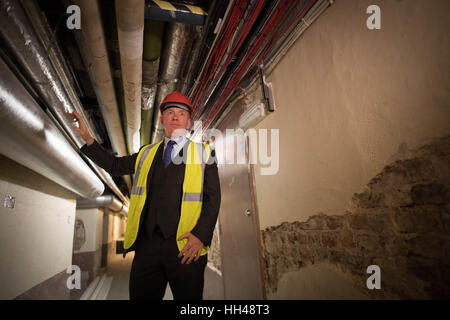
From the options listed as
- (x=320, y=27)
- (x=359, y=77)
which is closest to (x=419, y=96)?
(x=359, y=77)

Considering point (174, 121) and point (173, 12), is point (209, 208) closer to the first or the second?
point (174, 121)

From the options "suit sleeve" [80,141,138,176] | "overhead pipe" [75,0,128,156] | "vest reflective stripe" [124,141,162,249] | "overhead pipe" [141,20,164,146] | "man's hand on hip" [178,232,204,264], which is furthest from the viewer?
"overhead pipe" [141,20,164,146]

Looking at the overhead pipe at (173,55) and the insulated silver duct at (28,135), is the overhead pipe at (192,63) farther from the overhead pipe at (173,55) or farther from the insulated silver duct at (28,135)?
the insulated silver duct at (28,135)

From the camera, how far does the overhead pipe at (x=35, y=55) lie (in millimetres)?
1157

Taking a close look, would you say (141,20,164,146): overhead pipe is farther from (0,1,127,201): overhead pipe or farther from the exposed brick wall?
the exposed brick wall

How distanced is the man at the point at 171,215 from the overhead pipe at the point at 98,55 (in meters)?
0.58

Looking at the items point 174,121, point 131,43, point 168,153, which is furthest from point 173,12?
point 168,153

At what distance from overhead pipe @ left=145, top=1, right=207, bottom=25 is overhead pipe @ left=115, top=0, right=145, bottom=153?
1.06 ft

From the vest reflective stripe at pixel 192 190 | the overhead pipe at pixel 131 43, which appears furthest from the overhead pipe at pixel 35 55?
the vest reflective stripe at pixel 192 190

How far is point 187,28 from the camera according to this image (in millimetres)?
1969

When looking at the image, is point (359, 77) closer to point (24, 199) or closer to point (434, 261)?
point (434, 261)

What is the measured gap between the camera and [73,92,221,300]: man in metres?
1.10

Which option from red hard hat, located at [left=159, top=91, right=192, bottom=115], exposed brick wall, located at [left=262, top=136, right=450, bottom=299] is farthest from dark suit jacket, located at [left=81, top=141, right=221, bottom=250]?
exposed brick wall, located at [left=262, top=136, right=450, bottom=299]

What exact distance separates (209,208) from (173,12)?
1.48m
